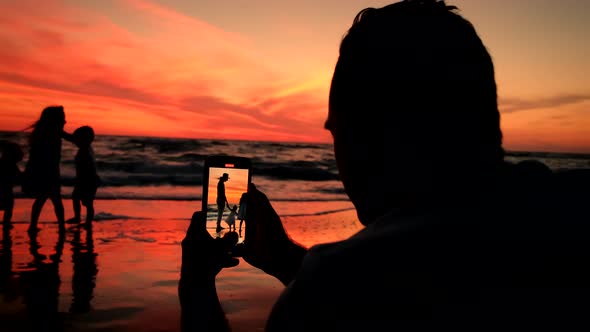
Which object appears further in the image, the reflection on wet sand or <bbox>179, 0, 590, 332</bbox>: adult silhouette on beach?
the reflection on wet sand

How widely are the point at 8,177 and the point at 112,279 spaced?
4281 millimetres

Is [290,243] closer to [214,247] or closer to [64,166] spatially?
[214,247]

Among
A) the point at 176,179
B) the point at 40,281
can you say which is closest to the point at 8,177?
the point at 40,281

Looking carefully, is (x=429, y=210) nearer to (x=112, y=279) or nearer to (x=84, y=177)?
(x=112, y=279)

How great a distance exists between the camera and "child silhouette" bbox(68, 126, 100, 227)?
9156 millimetres

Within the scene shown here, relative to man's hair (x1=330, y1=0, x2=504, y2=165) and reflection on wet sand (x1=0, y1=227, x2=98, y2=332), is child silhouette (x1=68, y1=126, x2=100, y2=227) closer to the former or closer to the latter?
reflection on wet sand (x1=0, y1=227, x2=98, y2=332)

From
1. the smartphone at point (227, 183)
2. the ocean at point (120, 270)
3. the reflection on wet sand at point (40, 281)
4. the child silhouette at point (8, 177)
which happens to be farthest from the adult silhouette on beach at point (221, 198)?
the child silhouette at point (8, 177)

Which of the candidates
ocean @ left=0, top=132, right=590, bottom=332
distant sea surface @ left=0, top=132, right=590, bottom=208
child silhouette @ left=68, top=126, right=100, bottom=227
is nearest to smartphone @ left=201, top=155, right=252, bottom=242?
ocean @ left=0, top=132, right=590, bottom=332

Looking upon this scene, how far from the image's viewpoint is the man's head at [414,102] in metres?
0.95

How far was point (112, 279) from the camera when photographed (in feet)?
17.9

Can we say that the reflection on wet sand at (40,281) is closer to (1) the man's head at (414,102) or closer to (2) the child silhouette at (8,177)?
(2) the child silhouette at (8,177)

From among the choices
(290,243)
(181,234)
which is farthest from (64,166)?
(290,243)

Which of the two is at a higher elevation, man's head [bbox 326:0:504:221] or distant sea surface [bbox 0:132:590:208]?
man's head [bbox 326:0:504:221]

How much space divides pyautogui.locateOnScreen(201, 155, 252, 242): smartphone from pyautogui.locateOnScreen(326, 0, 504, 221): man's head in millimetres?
1384
